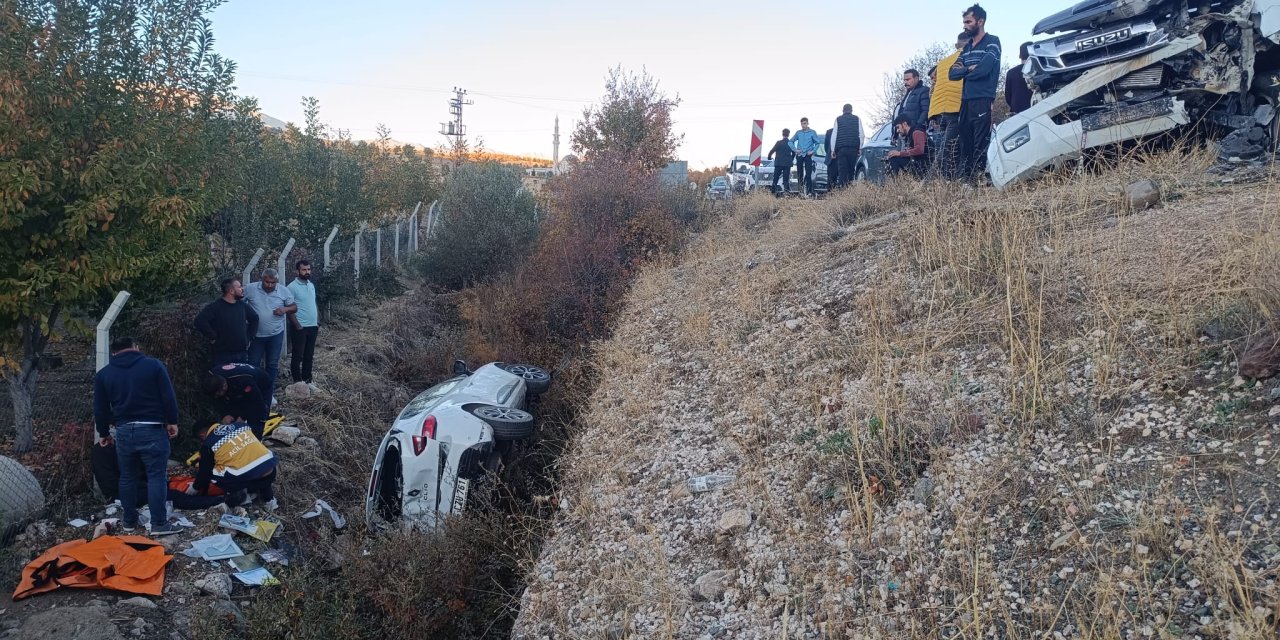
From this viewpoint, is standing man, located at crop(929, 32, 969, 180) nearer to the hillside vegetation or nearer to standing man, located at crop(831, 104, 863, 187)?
the hillside vegetation

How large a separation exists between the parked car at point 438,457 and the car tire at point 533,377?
1180mm

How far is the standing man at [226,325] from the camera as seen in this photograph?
7.38 metres

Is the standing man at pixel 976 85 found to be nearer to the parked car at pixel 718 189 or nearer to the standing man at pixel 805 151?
the standing man at pixel 805 151

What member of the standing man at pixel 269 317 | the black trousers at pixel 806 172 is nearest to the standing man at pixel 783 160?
the black trousers at pixel 806 172

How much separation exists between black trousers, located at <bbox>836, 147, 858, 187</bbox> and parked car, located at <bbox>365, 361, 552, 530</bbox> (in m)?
8.75

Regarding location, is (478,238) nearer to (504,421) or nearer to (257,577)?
(504,421)

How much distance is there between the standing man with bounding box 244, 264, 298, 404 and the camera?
328 inches

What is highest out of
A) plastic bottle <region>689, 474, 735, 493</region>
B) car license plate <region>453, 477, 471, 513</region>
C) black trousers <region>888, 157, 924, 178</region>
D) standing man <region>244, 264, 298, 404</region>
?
black trousers <region>888, 157, 924, 178</region>

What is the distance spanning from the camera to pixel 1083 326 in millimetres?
4289

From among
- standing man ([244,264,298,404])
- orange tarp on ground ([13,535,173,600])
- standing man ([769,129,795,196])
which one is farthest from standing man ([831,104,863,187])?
orange tarp on ground ([13,535,173,600])

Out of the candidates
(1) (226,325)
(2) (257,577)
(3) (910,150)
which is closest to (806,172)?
(3) (910,150)

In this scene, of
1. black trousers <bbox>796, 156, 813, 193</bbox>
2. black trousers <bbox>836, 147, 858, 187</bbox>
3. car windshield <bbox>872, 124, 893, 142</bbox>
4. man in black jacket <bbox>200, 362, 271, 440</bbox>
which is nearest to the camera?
man in black jacket <bbox>200, 362, 271, 440</bbox>

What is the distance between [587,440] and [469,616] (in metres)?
1.81

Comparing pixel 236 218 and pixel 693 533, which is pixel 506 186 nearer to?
pixel 236 218
